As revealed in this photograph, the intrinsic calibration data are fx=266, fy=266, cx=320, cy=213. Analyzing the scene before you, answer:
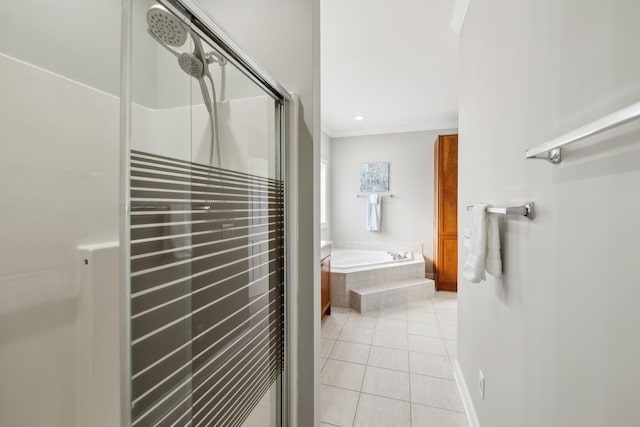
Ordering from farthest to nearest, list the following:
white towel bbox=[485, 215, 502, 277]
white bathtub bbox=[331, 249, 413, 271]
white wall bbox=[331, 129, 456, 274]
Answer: white wall bbox=[331, 129, 456, 274] → white bathtub bbox=[331, 249, 413, 271] → white towel bbox=[485, 215, 502, 277]

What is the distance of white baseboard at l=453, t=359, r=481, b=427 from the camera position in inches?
61.8

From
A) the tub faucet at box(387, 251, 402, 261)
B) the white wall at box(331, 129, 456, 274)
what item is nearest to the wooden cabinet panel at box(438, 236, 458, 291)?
the white wall at box(331, 129, 456, 274)

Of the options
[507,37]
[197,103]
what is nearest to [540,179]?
[507,37]

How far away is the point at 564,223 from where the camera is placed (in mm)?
734

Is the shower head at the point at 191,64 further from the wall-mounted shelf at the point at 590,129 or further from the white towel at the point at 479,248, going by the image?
the white towel at the point at 479,248

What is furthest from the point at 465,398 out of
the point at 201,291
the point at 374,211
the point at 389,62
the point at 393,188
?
the point at 393,188

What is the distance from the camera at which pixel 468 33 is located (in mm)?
1825

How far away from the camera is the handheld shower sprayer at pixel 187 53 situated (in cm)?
69

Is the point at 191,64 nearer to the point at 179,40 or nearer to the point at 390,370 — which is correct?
the point at 179,40

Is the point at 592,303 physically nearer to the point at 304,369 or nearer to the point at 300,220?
the point at 300,220

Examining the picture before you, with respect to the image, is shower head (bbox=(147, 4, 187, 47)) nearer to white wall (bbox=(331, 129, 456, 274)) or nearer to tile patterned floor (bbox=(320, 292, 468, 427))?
tile patterned floor (bbox=(320, 292, 468, 427))

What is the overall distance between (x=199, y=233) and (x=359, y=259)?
373 centimetres

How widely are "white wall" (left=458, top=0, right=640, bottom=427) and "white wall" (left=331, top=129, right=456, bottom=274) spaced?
3483 millimetres

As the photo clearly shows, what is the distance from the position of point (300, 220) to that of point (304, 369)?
0.77 metres
